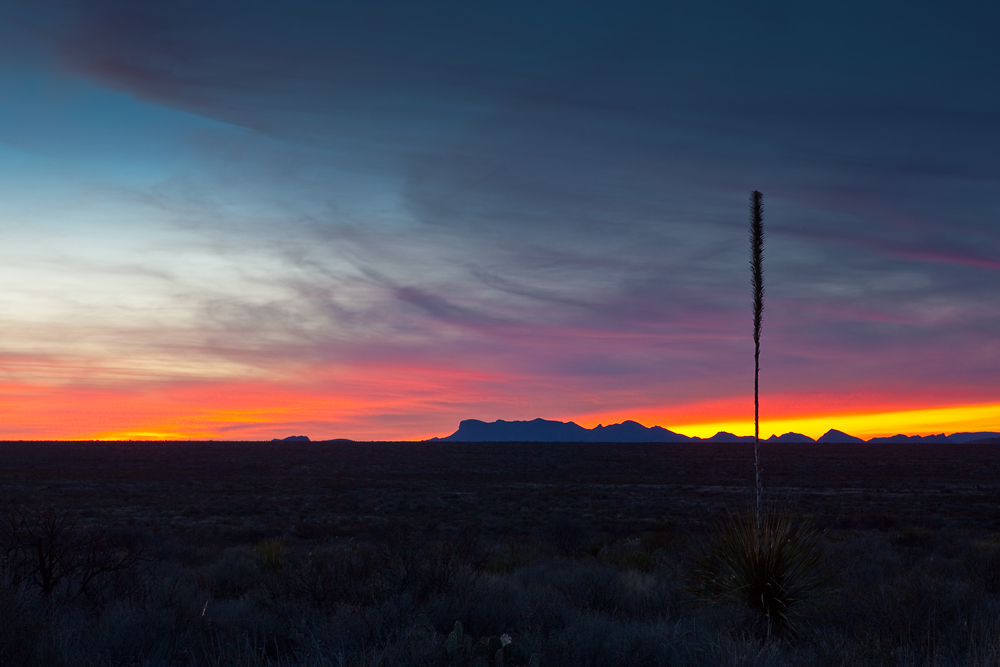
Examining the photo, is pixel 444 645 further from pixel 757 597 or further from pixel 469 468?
pixel 469 468

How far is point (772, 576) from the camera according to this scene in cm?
719

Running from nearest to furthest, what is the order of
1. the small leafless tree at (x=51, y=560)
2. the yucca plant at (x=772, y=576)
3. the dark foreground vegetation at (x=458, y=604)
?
the dark foreground vegetation at (x=458, y=604), the yucca plant at (x=772, y=576), the small leafless tree at (x=51, y=560)

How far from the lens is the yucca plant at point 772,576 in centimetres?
709

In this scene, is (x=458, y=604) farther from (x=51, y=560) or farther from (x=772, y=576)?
(x=51, y=560)

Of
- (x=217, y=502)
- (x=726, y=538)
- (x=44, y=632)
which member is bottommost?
(x=217, y=502)

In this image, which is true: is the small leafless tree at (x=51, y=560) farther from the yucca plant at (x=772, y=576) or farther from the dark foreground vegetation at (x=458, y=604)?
the yucca plant at (x=772, y=576)

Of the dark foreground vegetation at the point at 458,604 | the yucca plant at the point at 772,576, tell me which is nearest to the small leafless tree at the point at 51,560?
the dark foreground vegetation at the point at 458,604

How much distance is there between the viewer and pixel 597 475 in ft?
202

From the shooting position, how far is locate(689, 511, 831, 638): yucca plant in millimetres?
7094

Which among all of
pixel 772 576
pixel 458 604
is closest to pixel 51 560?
pixel 458 604

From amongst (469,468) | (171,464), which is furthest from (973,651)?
(171,464)

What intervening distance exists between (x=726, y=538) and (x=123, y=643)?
6.27 meters

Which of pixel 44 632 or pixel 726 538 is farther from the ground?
pixel 726 538

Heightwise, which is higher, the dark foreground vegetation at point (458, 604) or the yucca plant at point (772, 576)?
the yucca plant at point (772, 576)
